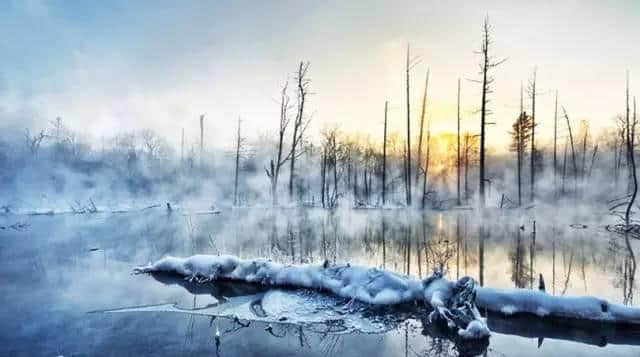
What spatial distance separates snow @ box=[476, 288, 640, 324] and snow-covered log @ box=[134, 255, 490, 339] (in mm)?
702

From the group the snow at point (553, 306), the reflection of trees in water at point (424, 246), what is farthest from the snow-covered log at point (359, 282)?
the reflection of trees in water at point (424, 246)

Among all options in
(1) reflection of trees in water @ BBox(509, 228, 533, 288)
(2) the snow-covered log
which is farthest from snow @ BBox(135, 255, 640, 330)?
(1) reflection of trees in water @ BBox(509, 228, 533, 288)

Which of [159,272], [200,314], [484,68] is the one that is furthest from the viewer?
[484,68]

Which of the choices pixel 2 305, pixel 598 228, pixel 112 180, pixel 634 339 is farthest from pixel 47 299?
pixel 112 180

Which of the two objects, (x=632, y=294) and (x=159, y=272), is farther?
(x=159, y=272)

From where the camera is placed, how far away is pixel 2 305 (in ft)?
30.3

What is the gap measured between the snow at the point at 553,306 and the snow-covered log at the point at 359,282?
2.30ft

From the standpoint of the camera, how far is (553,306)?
777 cm

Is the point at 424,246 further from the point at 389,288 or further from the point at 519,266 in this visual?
the point at 389,288

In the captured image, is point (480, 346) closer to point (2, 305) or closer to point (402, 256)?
point (402, 256)

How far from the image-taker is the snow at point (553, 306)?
737cm

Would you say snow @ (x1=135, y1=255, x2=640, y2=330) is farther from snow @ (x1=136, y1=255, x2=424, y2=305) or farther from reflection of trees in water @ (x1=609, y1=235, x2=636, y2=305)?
reflection of trees in water @ (x1=609, y1=235, x2=636, y2=305)

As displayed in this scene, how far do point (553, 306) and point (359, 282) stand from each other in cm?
368

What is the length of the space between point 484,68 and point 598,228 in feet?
33.6
